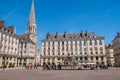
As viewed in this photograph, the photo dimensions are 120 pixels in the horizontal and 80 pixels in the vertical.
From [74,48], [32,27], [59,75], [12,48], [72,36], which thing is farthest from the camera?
[32,27]

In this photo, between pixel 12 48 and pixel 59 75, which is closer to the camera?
pixel 59 75

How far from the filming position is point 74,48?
2997 inches

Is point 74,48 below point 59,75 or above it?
above

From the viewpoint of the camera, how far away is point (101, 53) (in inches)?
2879

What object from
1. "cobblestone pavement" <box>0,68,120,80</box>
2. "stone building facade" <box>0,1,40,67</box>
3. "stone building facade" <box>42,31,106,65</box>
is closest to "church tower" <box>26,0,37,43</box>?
"stone building facade" <box>0,1,40,67</box>

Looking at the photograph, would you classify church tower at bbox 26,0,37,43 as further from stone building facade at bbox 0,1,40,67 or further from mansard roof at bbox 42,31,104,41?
mansard roof at bbox 42,31,104,41

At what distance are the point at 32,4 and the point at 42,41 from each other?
4116cm

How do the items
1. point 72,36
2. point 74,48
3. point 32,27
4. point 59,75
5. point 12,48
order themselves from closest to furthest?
1. point 59,75
2. point 12,48
3. point 74,48
4. point 72,36
5. point 32,27

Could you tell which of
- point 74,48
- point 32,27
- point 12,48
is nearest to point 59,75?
point 12,48

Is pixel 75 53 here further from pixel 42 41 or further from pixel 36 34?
pixel 36 34

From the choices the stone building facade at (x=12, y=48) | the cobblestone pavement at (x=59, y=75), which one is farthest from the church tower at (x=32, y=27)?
the cobblestone pavement at (x=59, y=75)

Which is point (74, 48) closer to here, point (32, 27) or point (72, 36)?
point (72, 36)

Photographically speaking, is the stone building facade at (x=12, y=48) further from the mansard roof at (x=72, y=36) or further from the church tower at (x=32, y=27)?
the church tower at (x=32, y=27)

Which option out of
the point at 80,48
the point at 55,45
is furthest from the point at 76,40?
the point at 55,45
